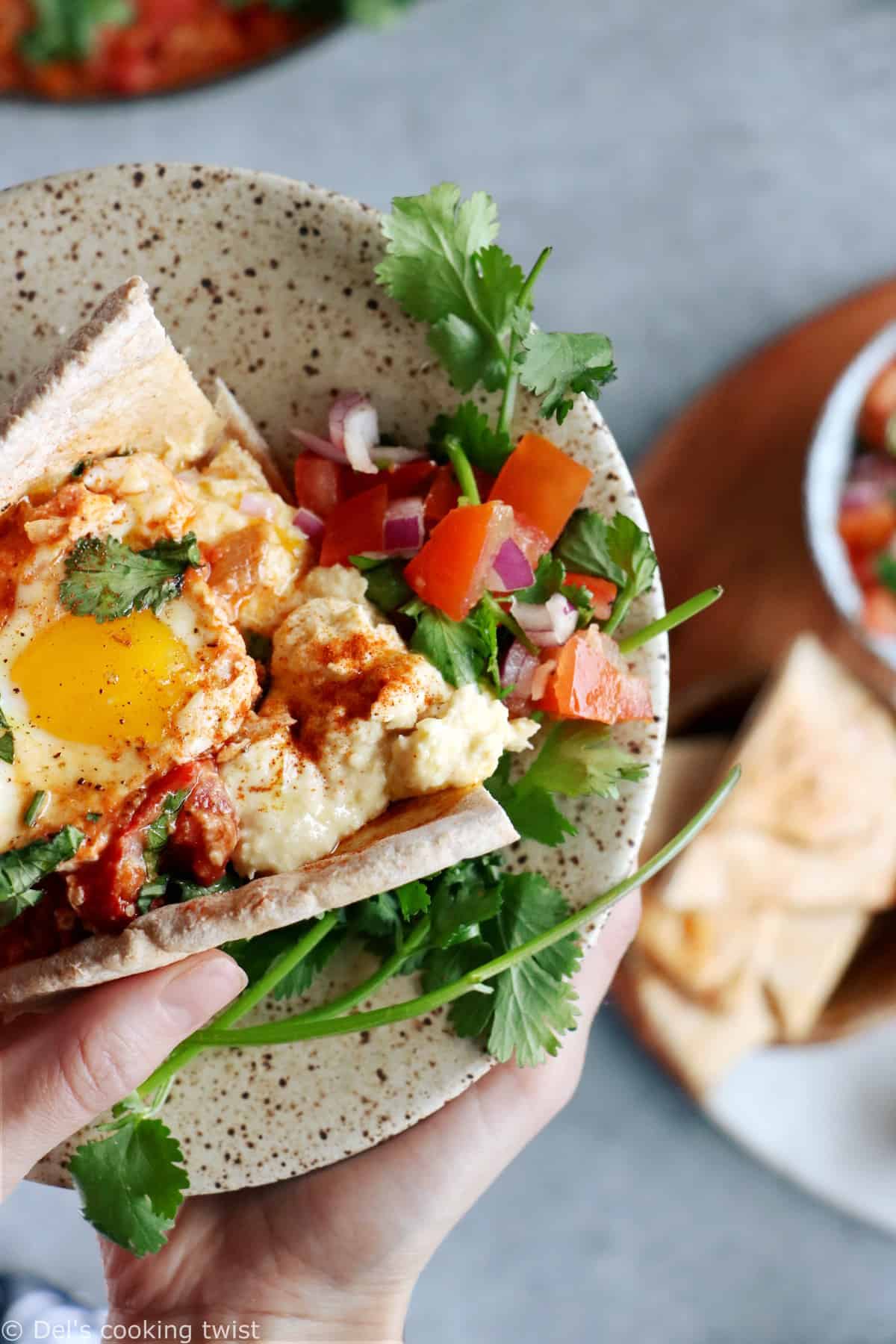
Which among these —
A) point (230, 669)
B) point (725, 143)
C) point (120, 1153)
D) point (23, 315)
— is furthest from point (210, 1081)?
point (725, 143)

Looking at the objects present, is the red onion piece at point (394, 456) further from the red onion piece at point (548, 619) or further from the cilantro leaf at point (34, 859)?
the cilantro leaf at point (34, 859)

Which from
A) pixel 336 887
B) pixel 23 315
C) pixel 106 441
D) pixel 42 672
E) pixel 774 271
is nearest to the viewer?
pixel 336 887

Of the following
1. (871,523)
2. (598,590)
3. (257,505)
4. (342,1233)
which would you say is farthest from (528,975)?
(871,523)

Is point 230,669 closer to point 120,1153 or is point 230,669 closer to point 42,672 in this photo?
point 42,672

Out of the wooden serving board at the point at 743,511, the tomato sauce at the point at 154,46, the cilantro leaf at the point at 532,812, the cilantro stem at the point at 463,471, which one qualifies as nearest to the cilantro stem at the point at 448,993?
the cilantro leaf at the point at 532,812

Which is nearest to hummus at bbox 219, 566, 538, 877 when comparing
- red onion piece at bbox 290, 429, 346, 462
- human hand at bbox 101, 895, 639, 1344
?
red onion piece at bbox 290, 429, 346, 462
